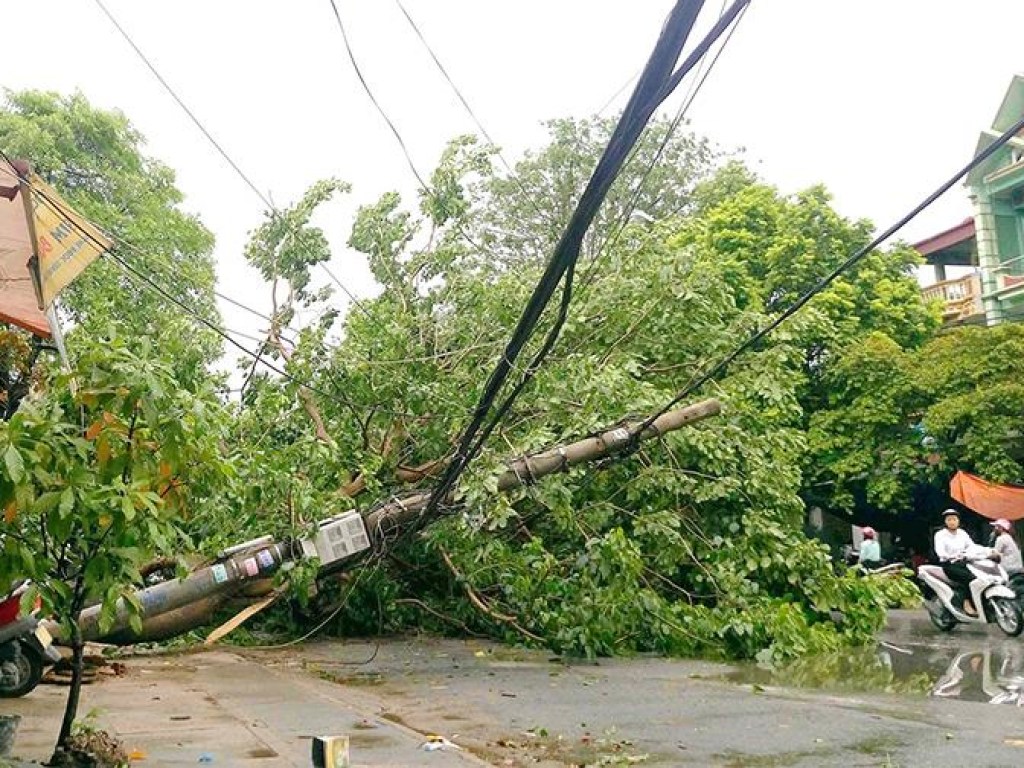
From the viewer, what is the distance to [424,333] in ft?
40.0

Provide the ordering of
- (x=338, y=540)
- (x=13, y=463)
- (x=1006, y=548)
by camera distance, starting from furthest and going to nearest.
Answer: (x=1006, y=548)
(x=338, y=540)
(x=13, y=463)

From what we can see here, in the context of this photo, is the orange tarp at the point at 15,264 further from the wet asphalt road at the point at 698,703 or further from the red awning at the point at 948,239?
the red awning at the point at 948,239

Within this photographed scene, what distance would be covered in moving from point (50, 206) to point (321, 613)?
5928 millimetres

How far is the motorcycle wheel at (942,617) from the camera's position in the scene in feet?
43.8

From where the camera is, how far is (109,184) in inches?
884

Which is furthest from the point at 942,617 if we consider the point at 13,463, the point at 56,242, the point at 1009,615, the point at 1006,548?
the point at 13,463

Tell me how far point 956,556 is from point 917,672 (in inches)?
157

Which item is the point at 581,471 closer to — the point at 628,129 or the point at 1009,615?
the point at 1009,615

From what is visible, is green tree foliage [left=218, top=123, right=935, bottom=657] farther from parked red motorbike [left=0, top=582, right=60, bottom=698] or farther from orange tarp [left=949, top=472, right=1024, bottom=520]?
orange tarp [left=949, top=472, right=1024, bottom=520]

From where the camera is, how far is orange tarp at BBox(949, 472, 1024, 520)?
19.1 m

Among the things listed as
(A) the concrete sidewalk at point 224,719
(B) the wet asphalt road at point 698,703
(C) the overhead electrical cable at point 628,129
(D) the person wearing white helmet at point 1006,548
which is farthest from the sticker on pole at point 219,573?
(D) the person wearing white helmet at point 1006,548

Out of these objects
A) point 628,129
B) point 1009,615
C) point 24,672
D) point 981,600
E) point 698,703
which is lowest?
point 1009,615

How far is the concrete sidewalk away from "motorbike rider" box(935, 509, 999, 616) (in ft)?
26.5

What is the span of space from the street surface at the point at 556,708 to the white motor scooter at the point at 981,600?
3.00ft
